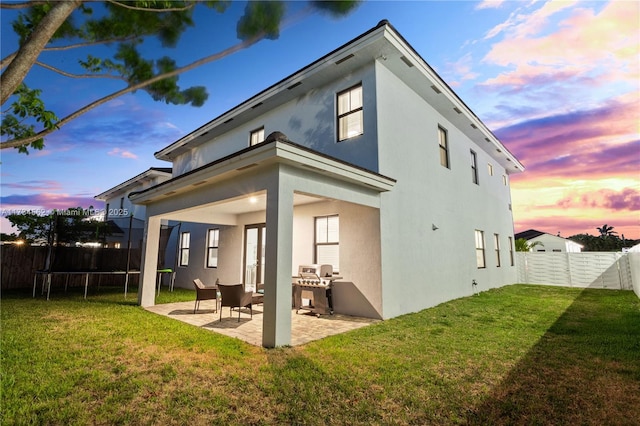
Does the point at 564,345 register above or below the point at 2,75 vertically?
below

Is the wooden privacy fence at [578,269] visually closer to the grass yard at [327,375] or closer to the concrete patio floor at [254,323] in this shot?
the grass yard at [327,375]

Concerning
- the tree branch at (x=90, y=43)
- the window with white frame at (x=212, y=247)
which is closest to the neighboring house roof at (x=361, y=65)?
the window with white frame at (x=212, y=247)

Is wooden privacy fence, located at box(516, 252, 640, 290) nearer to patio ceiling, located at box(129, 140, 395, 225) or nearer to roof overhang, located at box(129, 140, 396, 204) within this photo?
roof overhang, located at box(129, 140, 396, 204)

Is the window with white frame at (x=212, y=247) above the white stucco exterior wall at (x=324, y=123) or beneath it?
beneath

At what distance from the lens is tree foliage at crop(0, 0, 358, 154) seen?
13.0 ft

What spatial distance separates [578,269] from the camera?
14.7 metres

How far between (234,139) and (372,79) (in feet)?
21.2

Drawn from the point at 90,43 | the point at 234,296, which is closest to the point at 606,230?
the point at 234,296

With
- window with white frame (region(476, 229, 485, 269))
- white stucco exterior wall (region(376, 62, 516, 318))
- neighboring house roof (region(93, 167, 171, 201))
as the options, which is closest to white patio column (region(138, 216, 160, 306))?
white stucco exterior wall (region(376, 62, 516, 318))

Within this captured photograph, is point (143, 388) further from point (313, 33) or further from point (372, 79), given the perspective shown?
point (313, 33)

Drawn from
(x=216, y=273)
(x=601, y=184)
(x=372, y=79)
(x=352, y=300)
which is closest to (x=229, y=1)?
(x=372, y=79)

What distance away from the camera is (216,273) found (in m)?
11.9

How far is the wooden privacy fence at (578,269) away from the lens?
13602 mm

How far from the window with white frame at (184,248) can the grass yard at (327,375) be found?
7.43 metres
